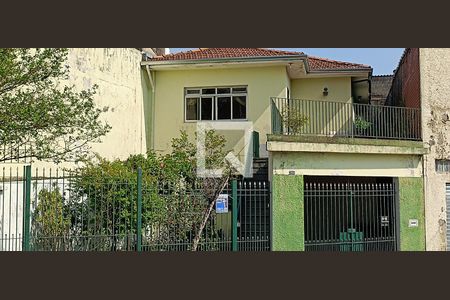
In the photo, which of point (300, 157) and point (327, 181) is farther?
point (327, 181)

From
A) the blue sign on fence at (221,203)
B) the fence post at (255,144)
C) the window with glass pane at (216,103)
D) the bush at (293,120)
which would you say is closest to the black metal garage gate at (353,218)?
the bush at (293,120)

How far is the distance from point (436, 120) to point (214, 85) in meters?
7.51

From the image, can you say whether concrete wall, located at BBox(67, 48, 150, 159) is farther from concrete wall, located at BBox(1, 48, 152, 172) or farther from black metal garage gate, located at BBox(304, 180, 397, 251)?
black metal garage gate, located at BBox(304, 180, 397, 251)

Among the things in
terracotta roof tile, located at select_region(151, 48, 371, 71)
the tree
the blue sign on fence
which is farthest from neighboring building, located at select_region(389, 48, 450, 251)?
the tree

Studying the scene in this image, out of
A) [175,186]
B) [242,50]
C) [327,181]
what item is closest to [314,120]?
[327,181]

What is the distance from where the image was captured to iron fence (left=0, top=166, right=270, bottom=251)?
37.1 feet

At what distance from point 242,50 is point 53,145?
9740mm

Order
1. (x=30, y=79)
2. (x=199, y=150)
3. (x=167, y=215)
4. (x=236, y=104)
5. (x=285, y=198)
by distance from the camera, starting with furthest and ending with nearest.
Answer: (x=236, y=104)
(x=199, y=150)
(x=285, y=198)
(x=167, y=215)
(x=30, y=79)

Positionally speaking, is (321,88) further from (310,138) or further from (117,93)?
(117,93)

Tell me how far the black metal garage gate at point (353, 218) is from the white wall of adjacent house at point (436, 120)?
115cm

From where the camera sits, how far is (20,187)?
39.4ft

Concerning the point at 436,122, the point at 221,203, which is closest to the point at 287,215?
the point at 221,203

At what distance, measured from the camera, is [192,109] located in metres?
18.8

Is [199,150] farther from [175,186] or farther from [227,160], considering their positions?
[175,186]
